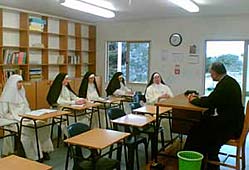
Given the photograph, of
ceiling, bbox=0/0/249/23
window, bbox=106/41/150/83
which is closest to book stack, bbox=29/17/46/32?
ceiling, bbox=0/0/249/23

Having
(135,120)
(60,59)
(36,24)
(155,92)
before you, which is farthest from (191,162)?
(60,59)

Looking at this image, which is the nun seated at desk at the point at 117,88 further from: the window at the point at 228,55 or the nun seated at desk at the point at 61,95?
the window at the point at 228,55

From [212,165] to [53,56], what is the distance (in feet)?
16.9

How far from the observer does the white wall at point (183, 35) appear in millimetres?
6852

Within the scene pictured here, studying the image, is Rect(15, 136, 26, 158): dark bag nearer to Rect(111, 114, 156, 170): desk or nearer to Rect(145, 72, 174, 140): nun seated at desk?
Rect(111, 114, 156, 170): desk

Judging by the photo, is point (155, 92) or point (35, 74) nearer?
point (155, 92)

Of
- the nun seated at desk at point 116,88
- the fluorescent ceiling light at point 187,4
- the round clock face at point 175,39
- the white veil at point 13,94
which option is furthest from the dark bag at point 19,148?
the round clock face at point 175,39

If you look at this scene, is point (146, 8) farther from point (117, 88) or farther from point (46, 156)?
point (46, 156)

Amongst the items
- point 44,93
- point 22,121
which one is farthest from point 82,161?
point 44,93

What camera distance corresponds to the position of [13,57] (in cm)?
626

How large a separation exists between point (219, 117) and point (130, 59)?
5.22 meters

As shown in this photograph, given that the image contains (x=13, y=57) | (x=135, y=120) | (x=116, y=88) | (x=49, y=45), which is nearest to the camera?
(x=135, y=120)

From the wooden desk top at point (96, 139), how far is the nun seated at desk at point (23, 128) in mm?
1365

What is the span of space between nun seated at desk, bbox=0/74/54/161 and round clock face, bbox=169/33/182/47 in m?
4.19
